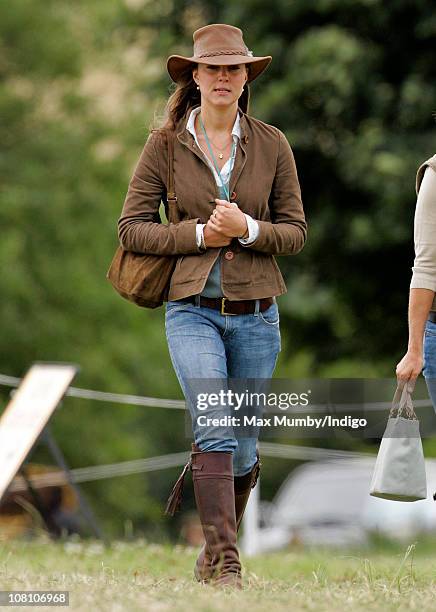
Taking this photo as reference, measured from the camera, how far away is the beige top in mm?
5211

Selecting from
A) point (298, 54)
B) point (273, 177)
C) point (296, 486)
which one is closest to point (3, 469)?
point (273, 177)

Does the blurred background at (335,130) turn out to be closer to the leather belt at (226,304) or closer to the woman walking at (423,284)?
the leather belt at (226,304)

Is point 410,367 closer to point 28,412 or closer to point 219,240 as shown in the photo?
point 219,240

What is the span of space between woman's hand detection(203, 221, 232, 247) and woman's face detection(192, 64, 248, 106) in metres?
0.52

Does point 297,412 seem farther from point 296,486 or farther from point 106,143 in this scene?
point 106,143

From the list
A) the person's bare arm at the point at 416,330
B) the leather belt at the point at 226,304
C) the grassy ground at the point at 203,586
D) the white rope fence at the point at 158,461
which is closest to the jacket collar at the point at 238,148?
the leather belt at the point at 226,304

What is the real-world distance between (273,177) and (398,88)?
6.79m

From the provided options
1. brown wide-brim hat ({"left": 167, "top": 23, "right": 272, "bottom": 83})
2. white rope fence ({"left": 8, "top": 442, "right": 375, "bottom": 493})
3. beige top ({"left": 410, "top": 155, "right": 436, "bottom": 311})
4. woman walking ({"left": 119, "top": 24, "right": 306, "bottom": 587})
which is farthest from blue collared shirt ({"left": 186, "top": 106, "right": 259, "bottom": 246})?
white rope fence ({"left": 8, "top": 442, "right": 375, "bottom": 493})

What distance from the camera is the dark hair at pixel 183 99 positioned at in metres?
5.65

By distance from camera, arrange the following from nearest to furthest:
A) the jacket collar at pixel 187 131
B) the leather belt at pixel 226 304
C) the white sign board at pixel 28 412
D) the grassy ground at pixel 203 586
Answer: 1. the grassy ground at pixel 203 586
2. the leather belt at pixel 226 304
3. the jacket collar at pixel 187 131
4. the white sign board at pixel 28 412

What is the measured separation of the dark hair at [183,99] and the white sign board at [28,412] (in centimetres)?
264

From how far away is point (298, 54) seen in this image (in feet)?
39.7

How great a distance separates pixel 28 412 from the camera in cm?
798

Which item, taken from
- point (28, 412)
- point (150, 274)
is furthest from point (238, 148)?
point (28, 412)
